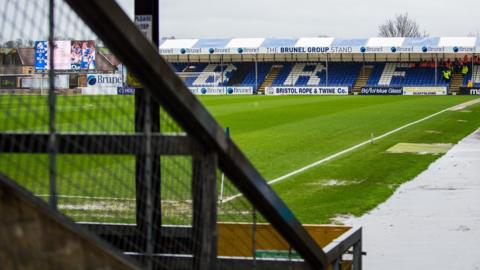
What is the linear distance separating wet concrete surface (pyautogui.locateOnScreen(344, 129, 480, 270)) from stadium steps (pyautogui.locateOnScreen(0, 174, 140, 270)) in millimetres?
6894

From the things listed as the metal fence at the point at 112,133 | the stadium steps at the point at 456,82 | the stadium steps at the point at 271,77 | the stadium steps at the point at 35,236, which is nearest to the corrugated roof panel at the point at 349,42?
the stadium steps at the point at 271,77

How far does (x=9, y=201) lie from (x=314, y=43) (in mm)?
83126

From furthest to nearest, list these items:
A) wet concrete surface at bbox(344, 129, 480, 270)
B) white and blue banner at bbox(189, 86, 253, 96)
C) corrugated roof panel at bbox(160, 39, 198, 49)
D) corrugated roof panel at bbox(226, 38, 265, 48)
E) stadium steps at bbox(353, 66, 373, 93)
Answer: corrugated roof panel at bbox(160, 39, 198, 49)
corrugated roof panel at bbox(226, 38, 265, 48)
stadium steps at bbox(353, 66, 373, 93)
white and blue banner at bbox(189, 86, 253, 96)
wet concrete surface at bbox(344, 129, 480, 270)

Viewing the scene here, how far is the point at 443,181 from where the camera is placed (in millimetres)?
17828

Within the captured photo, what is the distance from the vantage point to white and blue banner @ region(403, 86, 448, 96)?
2958 inches

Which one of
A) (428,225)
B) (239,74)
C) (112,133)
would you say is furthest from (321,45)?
(112,133)

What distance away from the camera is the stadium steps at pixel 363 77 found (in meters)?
82.2

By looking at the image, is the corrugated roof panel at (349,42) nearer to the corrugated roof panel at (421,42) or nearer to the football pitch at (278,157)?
the corrugated roof panel at (421,42)

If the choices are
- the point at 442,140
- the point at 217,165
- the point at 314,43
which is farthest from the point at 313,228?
the point at 314,43

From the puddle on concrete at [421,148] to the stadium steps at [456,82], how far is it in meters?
52.1

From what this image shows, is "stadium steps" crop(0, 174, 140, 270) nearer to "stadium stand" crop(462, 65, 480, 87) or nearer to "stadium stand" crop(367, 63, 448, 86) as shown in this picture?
"stadium stand" crop(462, 65, 480, 87)

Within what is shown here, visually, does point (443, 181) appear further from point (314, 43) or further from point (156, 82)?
point (314, 43)

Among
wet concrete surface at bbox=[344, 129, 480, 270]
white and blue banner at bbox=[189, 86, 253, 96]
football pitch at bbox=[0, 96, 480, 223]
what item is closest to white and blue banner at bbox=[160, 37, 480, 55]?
white and blue banner at bbox=[189, 86, 253, 96]

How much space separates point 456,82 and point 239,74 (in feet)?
66.7
